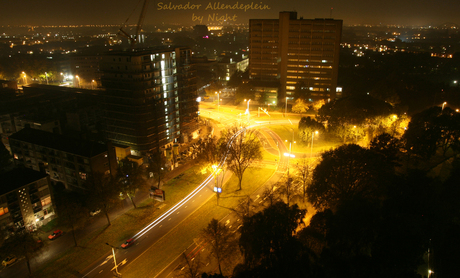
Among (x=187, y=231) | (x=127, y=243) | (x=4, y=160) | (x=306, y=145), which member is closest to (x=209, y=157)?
(x=187, y=231)

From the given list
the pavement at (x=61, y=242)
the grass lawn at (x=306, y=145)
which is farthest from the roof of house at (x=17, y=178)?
the grass lawn at (x=306, y=145)

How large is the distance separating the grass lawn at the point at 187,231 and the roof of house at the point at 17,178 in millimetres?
14372

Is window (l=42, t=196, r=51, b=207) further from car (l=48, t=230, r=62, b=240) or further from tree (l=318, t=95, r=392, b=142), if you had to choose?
tree (l=318, t=95, r=392, b=142)

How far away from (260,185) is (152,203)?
14500 mm

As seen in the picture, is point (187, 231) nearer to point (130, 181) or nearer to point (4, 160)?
point (130, 181)

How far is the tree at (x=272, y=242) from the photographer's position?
1972 centimetres

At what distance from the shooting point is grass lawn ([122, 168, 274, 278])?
2627 cm

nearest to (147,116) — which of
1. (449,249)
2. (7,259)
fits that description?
(7,259)

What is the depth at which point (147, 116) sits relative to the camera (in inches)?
1774

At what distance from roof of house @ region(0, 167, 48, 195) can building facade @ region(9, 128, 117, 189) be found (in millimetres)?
2736

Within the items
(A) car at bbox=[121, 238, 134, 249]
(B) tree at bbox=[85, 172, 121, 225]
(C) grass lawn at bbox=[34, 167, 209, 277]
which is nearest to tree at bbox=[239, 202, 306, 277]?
(A) car at bbox=[121, 238, 134, 249]

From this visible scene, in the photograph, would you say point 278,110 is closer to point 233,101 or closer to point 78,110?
point 233,101

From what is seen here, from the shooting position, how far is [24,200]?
30.3m

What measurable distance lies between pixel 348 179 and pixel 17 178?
115ft
